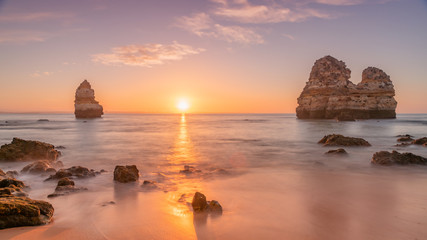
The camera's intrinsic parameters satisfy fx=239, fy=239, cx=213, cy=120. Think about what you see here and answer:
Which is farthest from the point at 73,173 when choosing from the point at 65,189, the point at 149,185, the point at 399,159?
the point at 399,159

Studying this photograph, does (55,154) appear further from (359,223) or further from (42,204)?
(359,223)

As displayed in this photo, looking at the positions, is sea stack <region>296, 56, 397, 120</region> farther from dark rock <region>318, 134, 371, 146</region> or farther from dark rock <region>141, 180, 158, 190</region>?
dark rock <region>141, 180, 158, 190</region>

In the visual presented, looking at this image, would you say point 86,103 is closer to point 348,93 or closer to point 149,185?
point 348,93

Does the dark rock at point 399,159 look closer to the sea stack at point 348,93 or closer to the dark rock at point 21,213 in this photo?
the dark rock at point 21,213

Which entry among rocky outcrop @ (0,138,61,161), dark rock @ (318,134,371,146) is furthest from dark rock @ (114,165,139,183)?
dark rock @ (318,134,371,146)

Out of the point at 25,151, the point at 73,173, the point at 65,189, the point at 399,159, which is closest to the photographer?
the point at 65,189

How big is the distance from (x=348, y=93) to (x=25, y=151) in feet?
175

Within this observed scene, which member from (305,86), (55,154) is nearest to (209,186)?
(55,154)

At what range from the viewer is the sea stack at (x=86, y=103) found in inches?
2387

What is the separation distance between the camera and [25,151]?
941cm

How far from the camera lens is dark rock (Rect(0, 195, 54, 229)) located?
3.37 metres

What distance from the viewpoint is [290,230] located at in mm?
3463

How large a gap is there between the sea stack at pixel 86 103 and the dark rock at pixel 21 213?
6447 cm

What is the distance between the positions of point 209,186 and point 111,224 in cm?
270
